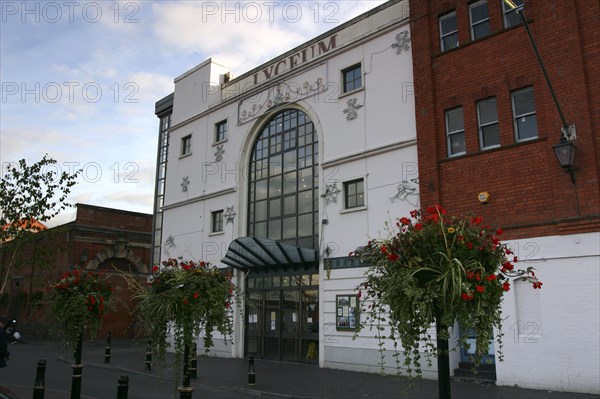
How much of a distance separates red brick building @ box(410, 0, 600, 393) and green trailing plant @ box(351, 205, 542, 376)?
751 centimetres

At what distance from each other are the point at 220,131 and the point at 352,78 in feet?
25.8

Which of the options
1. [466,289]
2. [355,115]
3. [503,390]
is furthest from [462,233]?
[355,115]

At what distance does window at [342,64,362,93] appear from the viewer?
57.7 feet

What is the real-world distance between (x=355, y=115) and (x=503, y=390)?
31.7 feet

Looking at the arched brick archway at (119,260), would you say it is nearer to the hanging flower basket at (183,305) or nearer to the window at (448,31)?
the window at (448,31)

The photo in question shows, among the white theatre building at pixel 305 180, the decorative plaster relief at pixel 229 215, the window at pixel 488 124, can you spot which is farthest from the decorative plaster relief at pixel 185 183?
the window at pixel 488 124

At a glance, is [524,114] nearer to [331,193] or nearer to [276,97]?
[331,193]

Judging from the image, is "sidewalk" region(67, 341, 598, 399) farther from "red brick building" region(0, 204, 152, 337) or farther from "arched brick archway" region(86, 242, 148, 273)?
"arched brick archway" region(86, 242, 148, 273)

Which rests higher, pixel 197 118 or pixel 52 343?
pixel 197 118

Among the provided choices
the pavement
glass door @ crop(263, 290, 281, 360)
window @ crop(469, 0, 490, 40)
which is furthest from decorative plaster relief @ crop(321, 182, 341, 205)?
window @ crop(469, 0, 490, 40)

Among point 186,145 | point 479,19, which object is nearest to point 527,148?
point 479,19

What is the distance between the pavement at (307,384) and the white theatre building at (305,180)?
100 cm

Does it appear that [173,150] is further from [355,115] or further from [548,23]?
[548,23]

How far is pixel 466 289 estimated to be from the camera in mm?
4691
